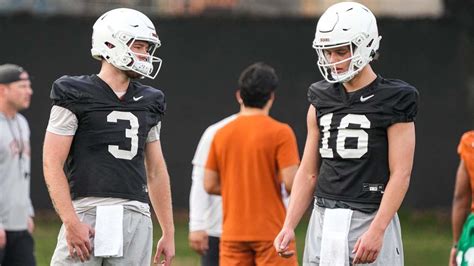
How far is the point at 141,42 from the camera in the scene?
21.6ft

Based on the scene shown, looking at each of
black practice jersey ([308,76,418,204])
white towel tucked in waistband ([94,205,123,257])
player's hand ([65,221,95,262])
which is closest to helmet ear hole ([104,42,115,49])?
white towel tucked in waistband ([94,205,123,257])

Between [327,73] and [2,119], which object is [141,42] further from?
[2,119]

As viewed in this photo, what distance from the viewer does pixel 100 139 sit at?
642 centimetres

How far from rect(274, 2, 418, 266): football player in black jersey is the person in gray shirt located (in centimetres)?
353

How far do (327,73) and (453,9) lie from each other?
454 inches

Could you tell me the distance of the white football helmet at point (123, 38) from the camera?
650 cm

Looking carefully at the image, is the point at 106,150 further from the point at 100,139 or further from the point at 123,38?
the point at 123,38

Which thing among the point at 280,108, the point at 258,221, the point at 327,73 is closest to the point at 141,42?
the point at 327,73

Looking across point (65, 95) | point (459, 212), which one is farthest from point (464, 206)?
point (65, 95)

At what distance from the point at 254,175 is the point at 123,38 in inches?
90.5

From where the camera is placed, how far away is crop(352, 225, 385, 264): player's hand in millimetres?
6195

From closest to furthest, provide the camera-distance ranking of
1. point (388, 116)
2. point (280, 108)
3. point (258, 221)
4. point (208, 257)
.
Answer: point (388, 116)
point (258, 221)
point (208, 257)
point (280, 108)

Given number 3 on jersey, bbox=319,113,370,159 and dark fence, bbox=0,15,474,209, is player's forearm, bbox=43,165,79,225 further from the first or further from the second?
dark fence, bbox=0,15,474,209

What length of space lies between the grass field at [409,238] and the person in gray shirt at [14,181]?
10.7ft
